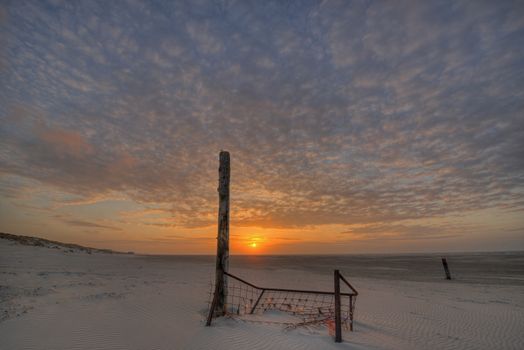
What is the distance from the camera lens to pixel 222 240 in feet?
28.7

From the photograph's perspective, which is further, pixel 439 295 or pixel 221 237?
pixel 439 295

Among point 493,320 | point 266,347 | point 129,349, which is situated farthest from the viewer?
point 493,320

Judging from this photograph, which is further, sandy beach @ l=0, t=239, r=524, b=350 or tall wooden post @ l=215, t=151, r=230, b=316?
tall wooden post @ l=215, t=151, r=230, b=316

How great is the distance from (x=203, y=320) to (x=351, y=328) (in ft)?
15.1

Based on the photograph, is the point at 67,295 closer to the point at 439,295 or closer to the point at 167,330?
the point at 167,330

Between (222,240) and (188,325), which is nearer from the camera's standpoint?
(188,325)

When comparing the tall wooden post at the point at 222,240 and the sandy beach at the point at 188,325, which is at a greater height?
the tall wooden post at the point at 222,240

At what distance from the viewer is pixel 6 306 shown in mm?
8461

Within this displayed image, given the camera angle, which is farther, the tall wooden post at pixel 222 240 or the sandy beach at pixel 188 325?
the tall wooden post at pixel 222 240

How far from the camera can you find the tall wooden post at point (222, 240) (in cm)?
845

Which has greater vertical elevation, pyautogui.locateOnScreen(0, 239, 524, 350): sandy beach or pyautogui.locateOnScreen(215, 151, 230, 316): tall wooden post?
pyautogui.locateOnScreen(215, 151, 230, 316): tall wooden post

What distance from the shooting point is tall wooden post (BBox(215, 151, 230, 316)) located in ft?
27.7

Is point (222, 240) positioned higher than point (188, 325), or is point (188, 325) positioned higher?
point (222, 240)

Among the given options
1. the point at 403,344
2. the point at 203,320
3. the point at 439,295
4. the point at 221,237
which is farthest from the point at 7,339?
the point at 439,295
